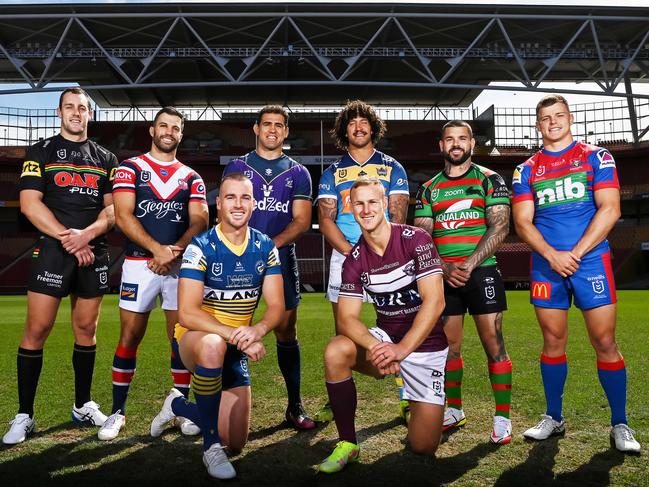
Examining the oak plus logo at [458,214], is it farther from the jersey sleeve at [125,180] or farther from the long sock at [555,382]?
the jersey sleeve at [125,180]

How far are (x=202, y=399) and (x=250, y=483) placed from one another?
58 cm

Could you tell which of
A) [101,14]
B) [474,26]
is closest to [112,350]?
[101,14]

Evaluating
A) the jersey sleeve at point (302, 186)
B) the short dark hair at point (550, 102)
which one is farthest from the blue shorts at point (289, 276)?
the short dark hair at point (550, 102)

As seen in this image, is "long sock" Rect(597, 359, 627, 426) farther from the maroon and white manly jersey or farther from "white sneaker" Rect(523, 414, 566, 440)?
the maroon and white manly jersey

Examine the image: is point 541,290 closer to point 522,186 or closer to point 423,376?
point 522,186

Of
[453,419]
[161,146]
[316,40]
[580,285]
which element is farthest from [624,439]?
[316,40]

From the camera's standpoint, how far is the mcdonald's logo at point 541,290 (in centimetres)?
418

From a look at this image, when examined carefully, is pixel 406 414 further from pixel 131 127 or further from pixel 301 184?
pixel 131 127

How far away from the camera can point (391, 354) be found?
3.42 m

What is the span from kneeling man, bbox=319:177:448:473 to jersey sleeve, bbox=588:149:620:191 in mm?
1415

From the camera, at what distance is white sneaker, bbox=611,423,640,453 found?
143 inches

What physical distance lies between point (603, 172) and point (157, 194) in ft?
11.1

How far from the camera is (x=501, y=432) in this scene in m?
3.98

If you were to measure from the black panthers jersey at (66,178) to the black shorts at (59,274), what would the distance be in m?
0.25
